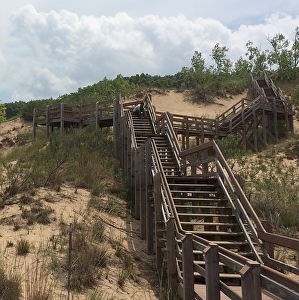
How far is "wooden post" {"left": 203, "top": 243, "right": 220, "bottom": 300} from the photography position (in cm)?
462

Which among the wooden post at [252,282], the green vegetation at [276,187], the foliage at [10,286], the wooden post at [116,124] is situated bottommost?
the foliage at [10,286]

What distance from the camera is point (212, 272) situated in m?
4.65

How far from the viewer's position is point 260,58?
47375mm

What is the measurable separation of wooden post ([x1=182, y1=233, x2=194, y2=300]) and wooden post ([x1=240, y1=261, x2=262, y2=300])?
7.42ft

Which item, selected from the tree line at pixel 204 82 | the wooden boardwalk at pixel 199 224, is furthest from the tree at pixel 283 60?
the wooden boardwalk at pixel 199 224

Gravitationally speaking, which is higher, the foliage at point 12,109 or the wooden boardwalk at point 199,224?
the foliage at point 12,109

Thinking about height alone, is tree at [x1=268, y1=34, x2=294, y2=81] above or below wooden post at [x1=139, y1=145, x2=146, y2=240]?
above

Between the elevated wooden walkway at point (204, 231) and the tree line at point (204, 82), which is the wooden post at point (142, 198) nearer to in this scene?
the elevated wooden walkway at point (204, 231)

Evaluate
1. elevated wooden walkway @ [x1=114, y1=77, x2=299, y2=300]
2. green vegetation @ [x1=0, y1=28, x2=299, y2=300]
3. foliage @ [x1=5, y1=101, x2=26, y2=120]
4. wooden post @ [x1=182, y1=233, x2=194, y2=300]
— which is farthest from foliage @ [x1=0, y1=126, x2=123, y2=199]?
foliage @ [x1=5, y1=101, x2=26, y2=120]

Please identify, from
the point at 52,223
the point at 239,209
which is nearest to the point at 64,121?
the point at 52,223

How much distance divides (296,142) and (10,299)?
65.0 feet

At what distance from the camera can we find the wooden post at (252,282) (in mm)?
3584

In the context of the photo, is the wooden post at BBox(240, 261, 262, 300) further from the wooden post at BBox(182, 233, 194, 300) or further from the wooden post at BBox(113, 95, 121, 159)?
the wooden post at BBox(113, 95, 121, 159)

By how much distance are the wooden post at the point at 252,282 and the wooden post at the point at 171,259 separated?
10.8ft
